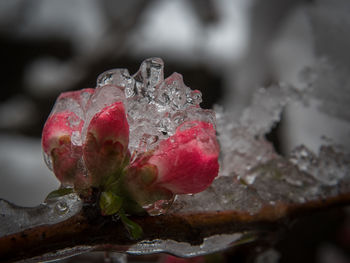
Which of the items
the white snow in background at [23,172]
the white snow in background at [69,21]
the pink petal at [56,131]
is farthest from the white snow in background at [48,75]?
the pink petal at [56,131]

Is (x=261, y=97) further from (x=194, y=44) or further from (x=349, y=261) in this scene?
(x=349, y=261)

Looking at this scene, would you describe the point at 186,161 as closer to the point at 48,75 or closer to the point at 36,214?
the point at 36,214

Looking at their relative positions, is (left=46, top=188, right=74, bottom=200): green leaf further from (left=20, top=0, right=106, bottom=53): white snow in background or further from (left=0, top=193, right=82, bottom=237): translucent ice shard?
(left=20, top=0, right=106, bottom=53): white snow in background

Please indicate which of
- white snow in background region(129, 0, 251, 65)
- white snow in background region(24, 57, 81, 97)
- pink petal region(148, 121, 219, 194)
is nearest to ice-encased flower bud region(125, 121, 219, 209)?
pink petal region(148, 121, 219, 194)

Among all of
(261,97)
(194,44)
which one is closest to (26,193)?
(194,44)

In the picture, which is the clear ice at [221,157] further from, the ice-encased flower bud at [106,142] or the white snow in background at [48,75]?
the white snow in background at [48,75]
